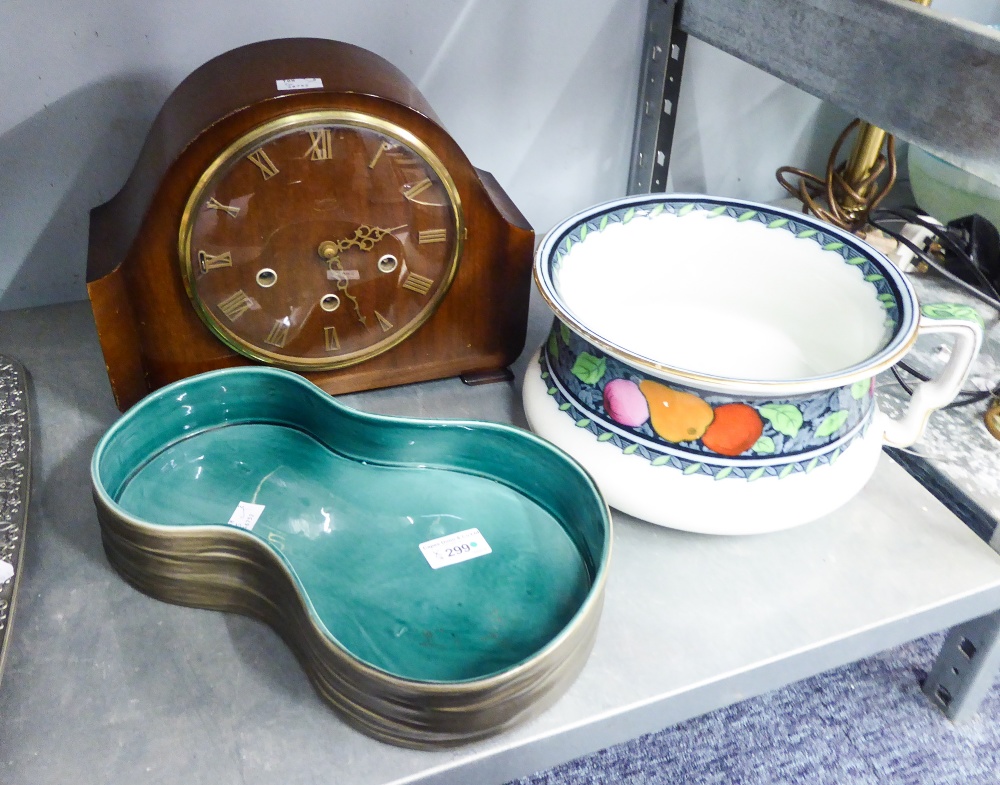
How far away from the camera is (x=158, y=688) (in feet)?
1.35

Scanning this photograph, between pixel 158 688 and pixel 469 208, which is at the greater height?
pixel 469 208

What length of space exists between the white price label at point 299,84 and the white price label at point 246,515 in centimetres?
24

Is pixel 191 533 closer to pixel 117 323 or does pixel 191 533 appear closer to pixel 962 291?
pixel 117 323

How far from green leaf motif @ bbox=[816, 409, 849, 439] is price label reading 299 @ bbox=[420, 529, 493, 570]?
20 cm

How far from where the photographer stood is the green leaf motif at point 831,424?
0.46 metres

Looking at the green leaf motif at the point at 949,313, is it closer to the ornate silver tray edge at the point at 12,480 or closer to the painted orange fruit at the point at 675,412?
the painted orange fruit at the point at 675,412

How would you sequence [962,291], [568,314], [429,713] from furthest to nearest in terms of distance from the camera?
1. [962,291]
2. [568,314]
3. [429,713]

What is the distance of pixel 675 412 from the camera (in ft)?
1.49

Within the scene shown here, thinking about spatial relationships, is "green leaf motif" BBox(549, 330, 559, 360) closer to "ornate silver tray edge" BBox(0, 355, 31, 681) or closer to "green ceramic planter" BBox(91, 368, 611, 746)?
"green ceramic planter" BBox(91, 368, 611, 746)

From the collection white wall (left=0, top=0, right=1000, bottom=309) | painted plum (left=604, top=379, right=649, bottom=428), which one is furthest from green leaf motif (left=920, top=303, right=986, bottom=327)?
white wall (left=0, top=0, right=1000, bottom=309)

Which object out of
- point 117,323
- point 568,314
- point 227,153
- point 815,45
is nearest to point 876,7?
point 815,45

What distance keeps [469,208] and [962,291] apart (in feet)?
1.61

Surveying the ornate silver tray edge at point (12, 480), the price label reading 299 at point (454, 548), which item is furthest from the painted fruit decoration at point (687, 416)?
the ornate silver tray edge at point (12, 480)

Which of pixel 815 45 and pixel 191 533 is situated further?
pixel 815 45
